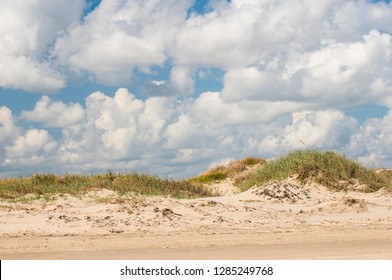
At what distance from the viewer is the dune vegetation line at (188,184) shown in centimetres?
2208

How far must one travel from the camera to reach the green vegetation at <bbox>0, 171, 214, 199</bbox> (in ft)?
71.1

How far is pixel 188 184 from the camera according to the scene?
26812 millimetres

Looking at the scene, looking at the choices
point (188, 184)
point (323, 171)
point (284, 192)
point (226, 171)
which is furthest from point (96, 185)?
point (226, 171)

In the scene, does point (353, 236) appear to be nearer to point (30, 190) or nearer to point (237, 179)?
point (30, 190)

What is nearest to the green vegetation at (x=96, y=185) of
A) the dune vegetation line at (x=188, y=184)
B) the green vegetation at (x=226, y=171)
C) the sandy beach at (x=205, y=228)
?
the dune vegetation line at (x=188, y=184)

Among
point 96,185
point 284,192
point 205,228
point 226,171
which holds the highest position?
point 226,171

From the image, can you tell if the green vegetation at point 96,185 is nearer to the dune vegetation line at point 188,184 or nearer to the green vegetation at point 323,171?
the dune vegetation line at point 188,184

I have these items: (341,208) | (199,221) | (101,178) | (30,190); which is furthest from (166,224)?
(101,178)

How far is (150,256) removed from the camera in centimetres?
1027

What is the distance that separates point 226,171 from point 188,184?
12.5 meters

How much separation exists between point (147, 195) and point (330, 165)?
26.5 feet

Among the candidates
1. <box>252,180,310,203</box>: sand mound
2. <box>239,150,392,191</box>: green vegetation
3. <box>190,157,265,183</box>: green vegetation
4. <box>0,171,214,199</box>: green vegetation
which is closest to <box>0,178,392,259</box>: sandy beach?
<box>252,180,310,203</box>: sand mound

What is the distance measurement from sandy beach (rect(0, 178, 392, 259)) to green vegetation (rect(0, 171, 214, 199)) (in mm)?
1145

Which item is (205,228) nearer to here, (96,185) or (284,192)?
(284,192)
